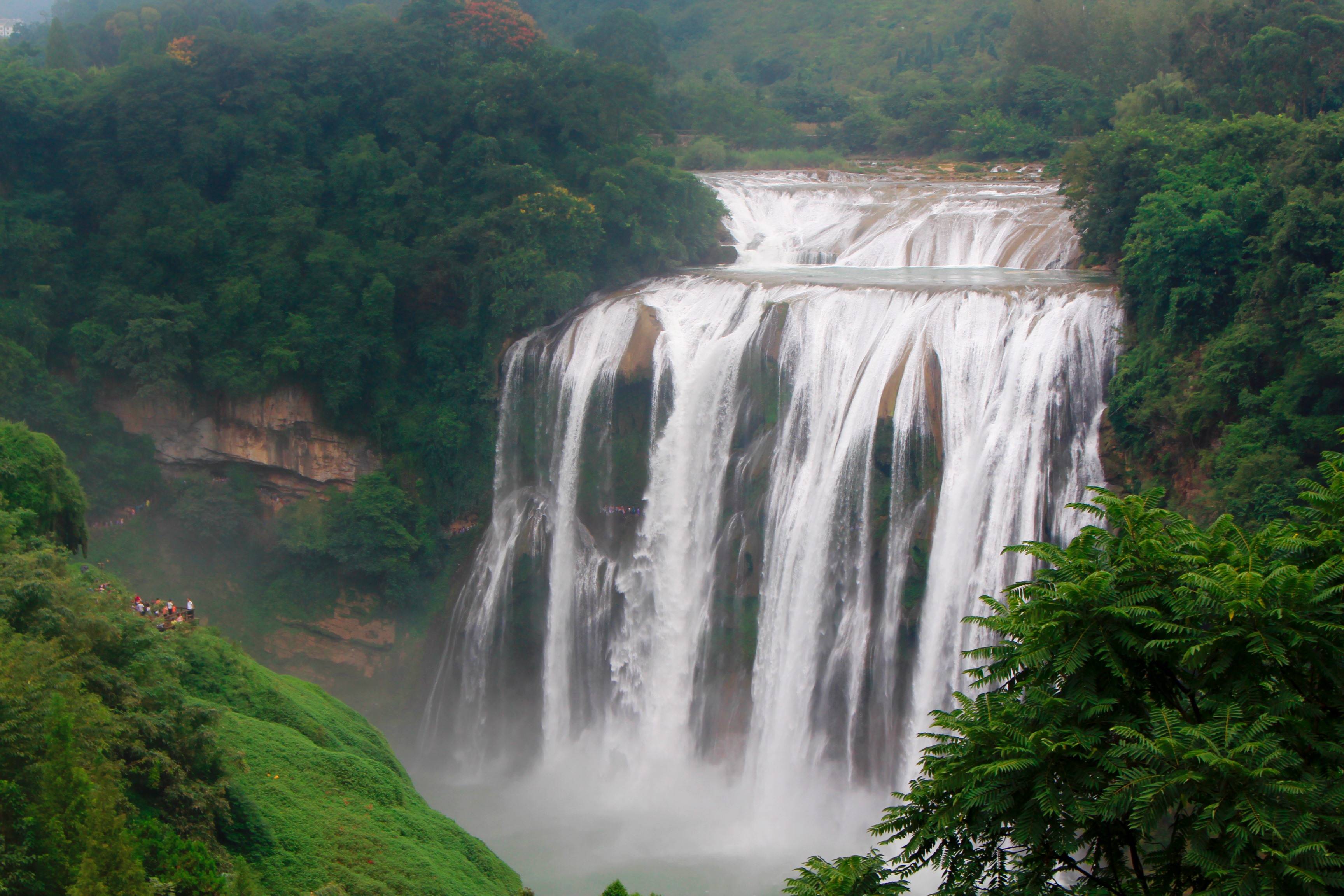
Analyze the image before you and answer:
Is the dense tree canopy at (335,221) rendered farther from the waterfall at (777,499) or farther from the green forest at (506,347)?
the waterfall at (777,499)

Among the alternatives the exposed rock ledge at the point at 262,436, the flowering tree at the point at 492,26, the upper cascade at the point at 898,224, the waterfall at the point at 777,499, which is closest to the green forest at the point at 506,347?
the flowering tree at the point at 492,26

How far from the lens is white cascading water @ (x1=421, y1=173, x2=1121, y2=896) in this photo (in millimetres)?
19484

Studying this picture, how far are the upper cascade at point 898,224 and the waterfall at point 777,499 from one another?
12cm

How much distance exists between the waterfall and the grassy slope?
596cm

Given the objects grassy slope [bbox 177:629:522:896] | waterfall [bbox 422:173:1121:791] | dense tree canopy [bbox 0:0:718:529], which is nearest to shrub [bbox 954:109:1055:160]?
waterfall [bbox 422:173:1121:791]

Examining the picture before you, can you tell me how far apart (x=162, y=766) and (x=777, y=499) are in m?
12.2

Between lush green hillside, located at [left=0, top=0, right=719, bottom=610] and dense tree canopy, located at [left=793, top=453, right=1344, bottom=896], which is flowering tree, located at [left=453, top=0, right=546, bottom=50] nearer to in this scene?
lush green hillside, located at [left=0, top=0, right=719, bottom=610]

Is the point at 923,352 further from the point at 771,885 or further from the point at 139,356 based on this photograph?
the point at 139,356

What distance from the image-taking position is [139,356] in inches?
1068

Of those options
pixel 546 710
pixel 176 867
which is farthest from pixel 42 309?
pixel 176 867

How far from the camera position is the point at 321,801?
1495cm

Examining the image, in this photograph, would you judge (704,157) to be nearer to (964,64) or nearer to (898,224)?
(898,224)

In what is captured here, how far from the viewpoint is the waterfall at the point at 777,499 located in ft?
63.9

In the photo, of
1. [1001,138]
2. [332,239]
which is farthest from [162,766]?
[1001,138]
